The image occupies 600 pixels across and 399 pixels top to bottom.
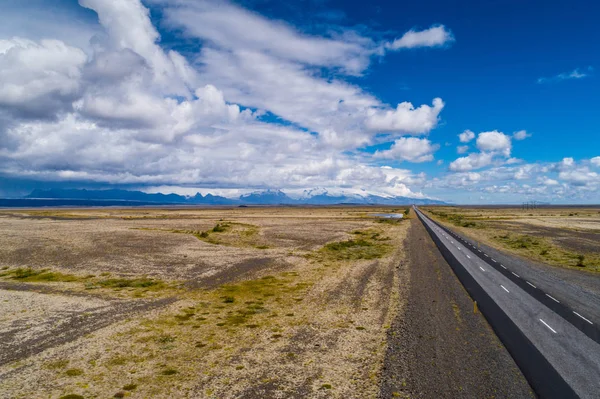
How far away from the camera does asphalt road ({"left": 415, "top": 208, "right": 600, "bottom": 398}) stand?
1272 centimetres

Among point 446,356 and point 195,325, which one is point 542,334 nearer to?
point 446,356

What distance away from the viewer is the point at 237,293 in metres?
26.5

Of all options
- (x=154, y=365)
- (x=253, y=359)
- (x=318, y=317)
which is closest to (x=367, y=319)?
(x=318, y=317)

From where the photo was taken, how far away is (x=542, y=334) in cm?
1700

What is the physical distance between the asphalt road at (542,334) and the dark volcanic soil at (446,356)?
2.29 ft

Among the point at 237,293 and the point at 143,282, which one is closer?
the point at 237,293

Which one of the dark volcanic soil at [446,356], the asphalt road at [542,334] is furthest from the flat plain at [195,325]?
the asphalt road at [542,334]

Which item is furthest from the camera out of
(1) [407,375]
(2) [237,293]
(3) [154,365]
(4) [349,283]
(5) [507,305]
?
(4) [349,283]

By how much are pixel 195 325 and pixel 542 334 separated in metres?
18.6

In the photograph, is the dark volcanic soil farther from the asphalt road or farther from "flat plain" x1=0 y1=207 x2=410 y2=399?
"flat plain" x1=0 y1=207 x2=410 y2=399

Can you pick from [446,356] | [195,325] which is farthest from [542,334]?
[195,325]

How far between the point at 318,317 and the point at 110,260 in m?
30.0

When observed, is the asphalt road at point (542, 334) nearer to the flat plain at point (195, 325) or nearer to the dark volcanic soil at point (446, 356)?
the dark volcanic soil at point (446, 356)

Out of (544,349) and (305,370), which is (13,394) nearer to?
(305,370)
